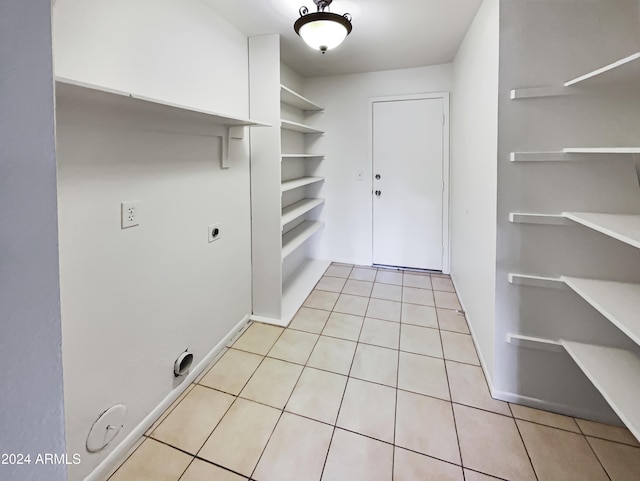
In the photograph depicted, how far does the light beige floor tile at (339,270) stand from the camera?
3.67 meters

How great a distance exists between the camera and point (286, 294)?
10.2ft

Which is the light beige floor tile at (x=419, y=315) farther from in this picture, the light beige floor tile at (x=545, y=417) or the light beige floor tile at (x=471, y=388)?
the light beige floor tile at (x=545, y=417)

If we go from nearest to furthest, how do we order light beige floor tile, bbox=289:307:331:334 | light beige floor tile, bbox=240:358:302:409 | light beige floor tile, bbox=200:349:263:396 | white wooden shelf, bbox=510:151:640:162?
white wooden shelf, bbox=510:151:640:162 < light beige floor tile, bbox=240:358:302:409 < light beige floor tile, bbox=200:349:263:396 < light beige floor tile, bbox=289:307:331:334

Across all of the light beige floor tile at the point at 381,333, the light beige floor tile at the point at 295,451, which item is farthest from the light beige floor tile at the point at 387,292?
the light beige floor tile at the point at 295,451

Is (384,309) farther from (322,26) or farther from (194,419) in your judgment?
(322,26)

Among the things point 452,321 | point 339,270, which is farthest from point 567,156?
point 339,270

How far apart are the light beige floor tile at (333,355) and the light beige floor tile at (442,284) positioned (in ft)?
4.63

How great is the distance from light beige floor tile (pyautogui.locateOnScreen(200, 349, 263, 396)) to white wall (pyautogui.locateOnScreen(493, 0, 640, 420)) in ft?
4.87

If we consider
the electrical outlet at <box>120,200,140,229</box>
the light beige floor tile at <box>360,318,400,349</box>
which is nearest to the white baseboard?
the electrical outlet at <box>120,200,140,229</box>

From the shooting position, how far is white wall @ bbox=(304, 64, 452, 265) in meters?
3.50

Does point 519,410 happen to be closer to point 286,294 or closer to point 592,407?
point 592,407

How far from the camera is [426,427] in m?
1.59

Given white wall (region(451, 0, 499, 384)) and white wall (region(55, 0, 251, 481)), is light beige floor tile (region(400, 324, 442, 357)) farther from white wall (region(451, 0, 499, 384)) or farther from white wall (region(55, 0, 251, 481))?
white wall (region(55, 0, 251, 481))

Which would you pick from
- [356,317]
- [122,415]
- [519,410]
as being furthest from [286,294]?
[519,410]
